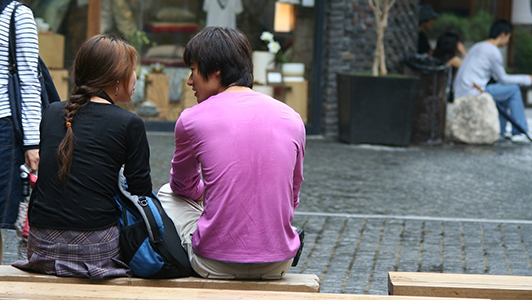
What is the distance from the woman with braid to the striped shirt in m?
0.80

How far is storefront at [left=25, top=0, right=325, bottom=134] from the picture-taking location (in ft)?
33.6

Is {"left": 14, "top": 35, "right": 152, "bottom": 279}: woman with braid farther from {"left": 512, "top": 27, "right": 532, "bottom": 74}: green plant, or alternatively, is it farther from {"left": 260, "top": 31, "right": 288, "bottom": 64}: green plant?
{"left": 512, "top": 27, "right": 532, "bottom": 74}: green plant

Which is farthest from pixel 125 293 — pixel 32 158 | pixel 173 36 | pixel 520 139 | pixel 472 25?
pixel 472 25

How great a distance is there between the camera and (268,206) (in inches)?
101

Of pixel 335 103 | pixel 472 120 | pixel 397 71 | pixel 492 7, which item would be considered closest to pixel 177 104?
pixel 335 103

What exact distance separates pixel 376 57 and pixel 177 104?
2.85 m

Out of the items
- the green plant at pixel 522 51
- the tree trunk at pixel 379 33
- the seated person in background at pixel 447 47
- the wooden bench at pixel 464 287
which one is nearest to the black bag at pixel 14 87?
the wooden bench at pixel 464 287

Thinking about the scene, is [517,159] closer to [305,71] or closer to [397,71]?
[397,71]

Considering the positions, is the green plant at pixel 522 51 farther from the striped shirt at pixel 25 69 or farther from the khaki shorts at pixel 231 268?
the khaki shorts at pixel 231 268

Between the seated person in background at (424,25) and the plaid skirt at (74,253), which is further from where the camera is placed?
the seated person in background at (424,25)

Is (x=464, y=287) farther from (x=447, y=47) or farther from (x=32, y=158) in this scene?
(x=447, y=47)

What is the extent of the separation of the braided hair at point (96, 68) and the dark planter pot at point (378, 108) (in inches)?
281

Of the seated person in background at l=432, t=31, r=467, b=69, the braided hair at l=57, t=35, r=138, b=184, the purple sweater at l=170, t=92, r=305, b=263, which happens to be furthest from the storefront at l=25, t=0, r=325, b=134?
the purple sweater at l=170, t=92, r=305, b=263

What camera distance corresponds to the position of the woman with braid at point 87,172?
2.62 m
